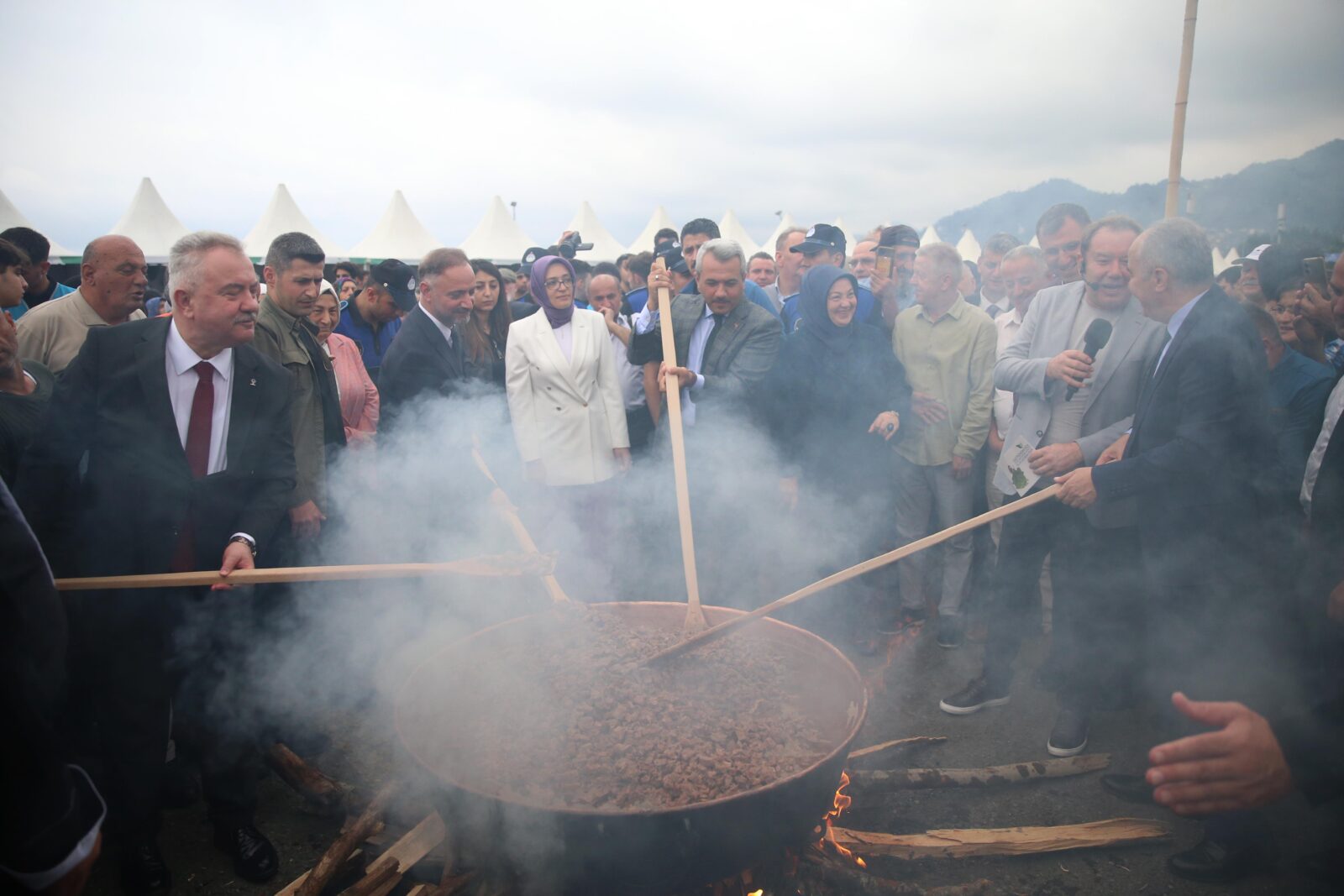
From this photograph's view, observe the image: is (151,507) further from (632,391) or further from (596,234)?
(596,234)

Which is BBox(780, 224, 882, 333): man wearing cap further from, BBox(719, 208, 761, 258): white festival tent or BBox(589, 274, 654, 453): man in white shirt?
BBox(719, 208, 761, 258): white festival tent

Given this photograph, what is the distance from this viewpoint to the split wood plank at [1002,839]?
2.76 metres

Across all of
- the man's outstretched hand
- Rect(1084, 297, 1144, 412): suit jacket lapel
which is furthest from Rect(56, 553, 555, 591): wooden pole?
Rect(1084, 297, 1144, 412): suit jacket lapel

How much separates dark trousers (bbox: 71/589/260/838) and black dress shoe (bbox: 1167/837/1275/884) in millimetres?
3795

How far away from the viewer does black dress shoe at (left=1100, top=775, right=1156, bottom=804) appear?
3295 millimetres

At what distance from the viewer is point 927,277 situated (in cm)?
463

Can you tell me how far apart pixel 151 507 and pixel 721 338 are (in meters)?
3.18

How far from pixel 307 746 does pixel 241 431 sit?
177 centimetres

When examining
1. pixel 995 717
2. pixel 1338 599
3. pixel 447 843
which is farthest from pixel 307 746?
pixel 1338 599

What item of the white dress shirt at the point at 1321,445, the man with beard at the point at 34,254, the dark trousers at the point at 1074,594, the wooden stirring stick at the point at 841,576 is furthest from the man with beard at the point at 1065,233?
the man with beard at the point at 34,254

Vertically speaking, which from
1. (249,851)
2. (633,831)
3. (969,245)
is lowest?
(249,851)

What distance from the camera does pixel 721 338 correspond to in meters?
4.74

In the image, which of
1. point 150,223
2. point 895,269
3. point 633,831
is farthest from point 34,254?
point 150,223

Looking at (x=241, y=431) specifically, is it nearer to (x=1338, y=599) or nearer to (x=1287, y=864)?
(x=1338, y=599)
